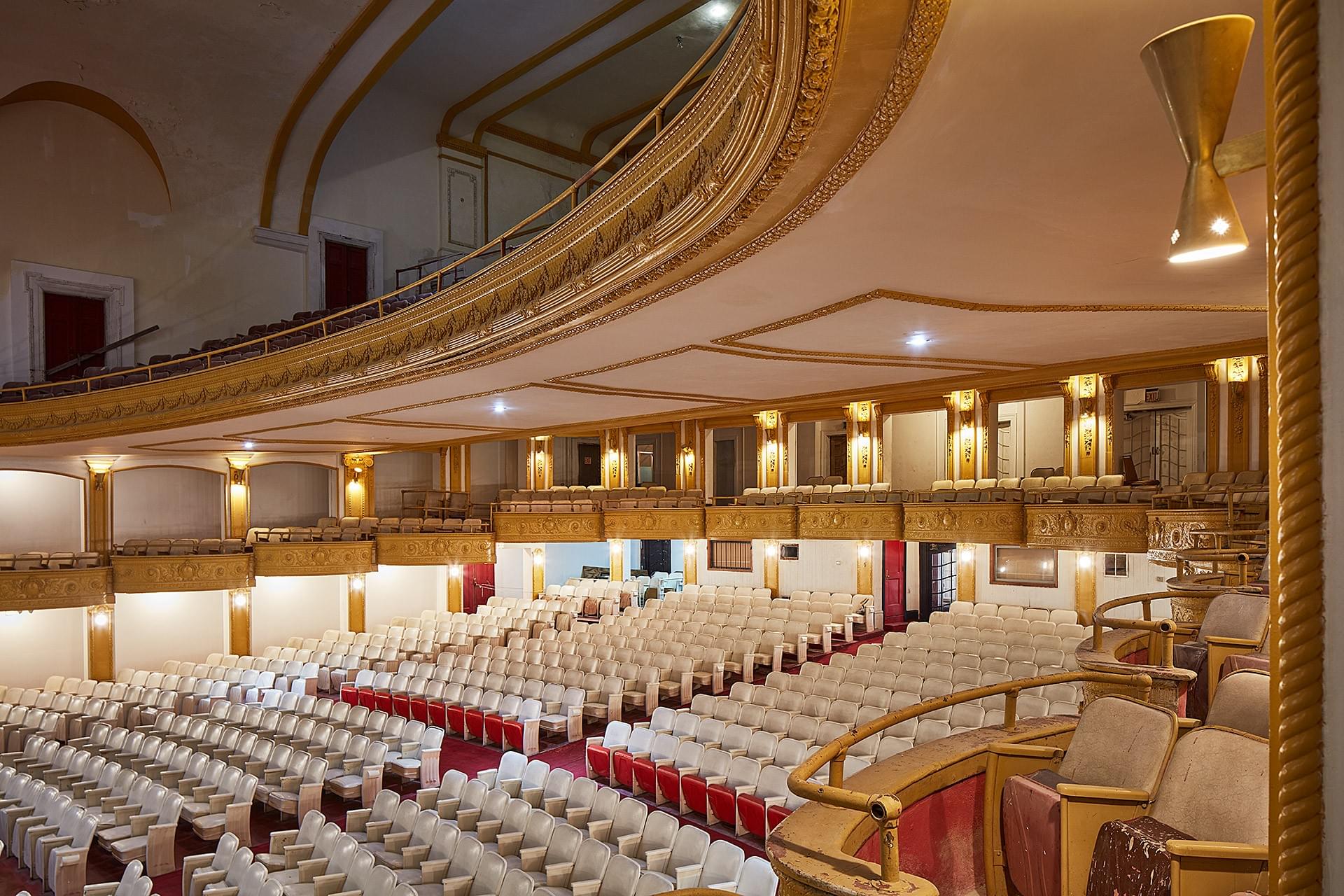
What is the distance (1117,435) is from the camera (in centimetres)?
1322

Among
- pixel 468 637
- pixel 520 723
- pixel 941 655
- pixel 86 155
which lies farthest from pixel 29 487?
pixel 941 655

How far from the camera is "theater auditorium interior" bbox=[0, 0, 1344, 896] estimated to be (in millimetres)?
2502

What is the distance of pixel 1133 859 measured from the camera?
89.7 inches

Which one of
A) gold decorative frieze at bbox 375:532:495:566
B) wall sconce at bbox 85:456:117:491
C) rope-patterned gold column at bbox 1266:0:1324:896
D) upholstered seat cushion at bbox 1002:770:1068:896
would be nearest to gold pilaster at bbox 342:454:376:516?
gold decorative frieze at bbox 375:532:495:566

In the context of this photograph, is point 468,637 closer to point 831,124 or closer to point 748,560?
point 748,560

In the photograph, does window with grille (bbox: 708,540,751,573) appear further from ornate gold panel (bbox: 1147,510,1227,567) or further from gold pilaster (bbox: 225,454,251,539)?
gold pilaster (bbox: 225,454,251,539)

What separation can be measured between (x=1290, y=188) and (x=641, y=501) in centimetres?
1652

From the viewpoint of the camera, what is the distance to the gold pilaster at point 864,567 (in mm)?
15531

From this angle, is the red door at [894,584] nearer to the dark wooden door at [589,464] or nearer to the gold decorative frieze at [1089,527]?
the gold decorative frieze at [1089,527]

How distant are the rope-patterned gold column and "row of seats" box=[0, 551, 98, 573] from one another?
1865 cm

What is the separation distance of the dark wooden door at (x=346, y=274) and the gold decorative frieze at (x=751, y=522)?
987 centimetres

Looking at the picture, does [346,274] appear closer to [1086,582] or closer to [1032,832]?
[1086,582]

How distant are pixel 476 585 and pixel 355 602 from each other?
10.1 ft

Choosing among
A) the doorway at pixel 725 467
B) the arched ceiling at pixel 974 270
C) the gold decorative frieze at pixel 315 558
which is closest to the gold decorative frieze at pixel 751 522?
the arched ceiling at pixel 974 270
